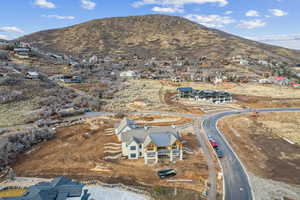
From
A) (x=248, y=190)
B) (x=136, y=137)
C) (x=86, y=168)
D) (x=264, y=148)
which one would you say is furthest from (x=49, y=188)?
(x=264, y=148)

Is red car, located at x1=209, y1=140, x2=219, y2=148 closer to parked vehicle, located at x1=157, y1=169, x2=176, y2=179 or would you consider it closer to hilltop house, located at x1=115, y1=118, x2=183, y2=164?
hilltop house, located at x1=115, y1=118, x2=183, y2=164

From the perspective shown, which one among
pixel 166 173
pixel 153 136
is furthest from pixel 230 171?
pixel 153 136

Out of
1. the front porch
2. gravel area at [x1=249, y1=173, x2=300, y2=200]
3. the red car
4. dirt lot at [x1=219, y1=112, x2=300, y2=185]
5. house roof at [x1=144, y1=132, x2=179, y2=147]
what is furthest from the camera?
the red car

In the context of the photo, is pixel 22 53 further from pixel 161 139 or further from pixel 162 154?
pixel 162 154

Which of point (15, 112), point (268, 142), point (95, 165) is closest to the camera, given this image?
point (95, 165)

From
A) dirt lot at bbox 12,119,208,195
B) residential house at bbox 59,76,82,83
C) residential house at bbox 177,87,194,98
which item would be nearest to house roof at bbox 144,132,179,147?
dirt lot at bbox 12,119,208,195

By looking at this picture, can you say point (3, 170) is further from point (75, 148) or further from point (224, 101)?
point (224, 101)
